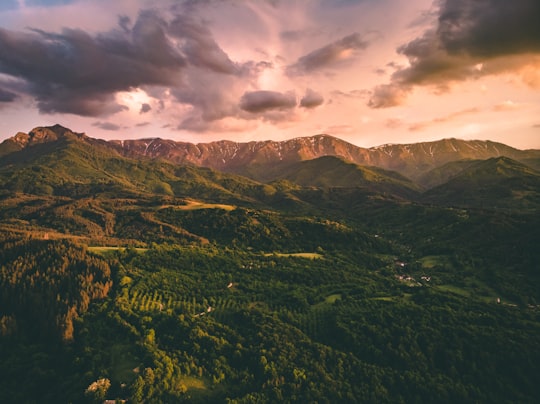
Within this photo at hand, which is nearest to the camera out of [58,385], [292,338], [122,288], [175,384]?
[175,384]

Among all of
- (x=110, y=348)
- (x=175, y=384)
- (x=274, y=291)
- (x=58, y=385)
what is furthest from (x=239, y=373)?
(x=274, y=291)

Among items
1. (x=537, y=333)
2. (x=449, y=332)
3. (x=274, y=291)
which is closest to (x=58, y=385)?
(x=274, y=291)

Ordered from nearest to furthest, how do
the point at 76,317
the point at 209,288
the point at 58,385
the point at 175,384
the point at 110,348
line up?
the point at 175,384 < the point at 58,385 < the point at 110,348 < the point at 76,317 < the point at 209,288

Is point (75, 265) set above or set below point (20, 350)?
above

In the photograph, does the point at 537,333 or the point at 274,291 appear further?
the point at 274,291

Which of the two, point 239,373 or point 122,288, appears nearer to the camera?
point 239,373

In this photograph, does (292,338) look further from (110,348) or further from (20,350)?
(20,350)

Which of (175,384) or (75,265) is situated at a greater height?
(75,265)

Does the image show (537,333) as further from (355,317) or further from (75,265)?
(75,265)

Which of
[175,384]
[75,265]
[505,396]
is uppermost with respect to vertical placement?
[75,265]
